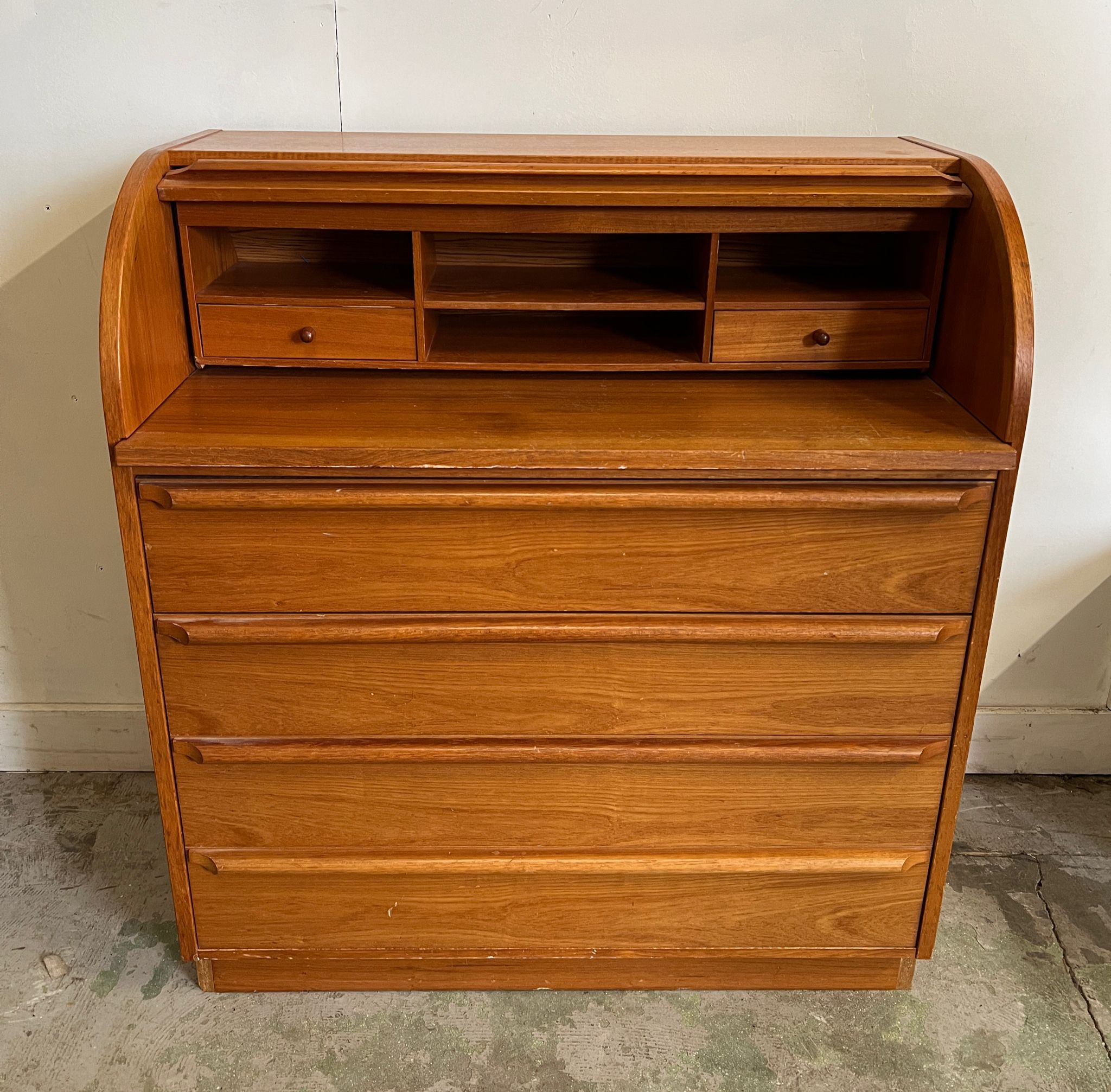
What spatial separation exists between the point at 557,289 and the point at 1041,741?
1.67m

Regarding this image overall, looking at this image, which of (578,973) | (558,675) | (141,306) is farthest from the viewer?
(578,973)

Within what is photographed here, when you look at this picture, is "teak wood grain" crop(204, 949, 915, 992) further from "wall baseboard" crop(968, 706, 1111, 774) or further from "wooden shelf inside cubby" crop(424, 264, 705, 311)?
"wooden shelf inside cubby" crop(424, 264, 705, 311)

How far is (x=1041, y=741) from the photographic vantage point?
98.0 inches

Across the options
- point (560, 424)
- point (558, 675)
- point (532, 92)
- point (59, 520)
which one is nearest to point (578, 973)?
point (558, 675)

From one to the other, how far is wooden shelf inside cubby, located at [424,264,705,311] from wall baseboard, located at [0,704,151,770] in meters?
1.34

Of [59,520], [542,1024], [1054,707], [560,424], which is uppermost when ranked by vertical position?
[560,424]

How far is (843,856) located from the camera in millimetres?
1763

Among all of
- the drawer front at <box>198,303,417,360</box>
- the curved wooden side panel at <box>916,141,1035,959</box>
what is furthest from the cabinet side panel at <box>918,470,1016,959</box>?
the drawer front at <box>198,303,417,360</box>

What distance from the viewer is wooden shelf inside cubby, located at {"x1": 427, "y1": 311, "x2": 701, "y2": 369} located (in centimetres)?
171

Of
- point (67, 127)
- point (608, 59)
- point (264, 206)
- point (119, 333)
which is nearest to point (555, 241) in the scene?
point (608, 59)

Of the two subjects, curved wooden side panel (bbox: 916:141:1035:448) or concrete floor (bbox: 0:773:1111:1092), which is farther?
concrete floor (bbox: 0:773:1111:1092)

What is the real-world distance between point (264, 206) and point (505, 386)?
473 millimetres

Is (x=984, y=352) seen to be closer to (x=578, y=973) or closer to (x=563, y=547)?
(x=563, y=547)

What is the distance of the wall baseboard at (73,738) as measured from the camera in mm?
2426
